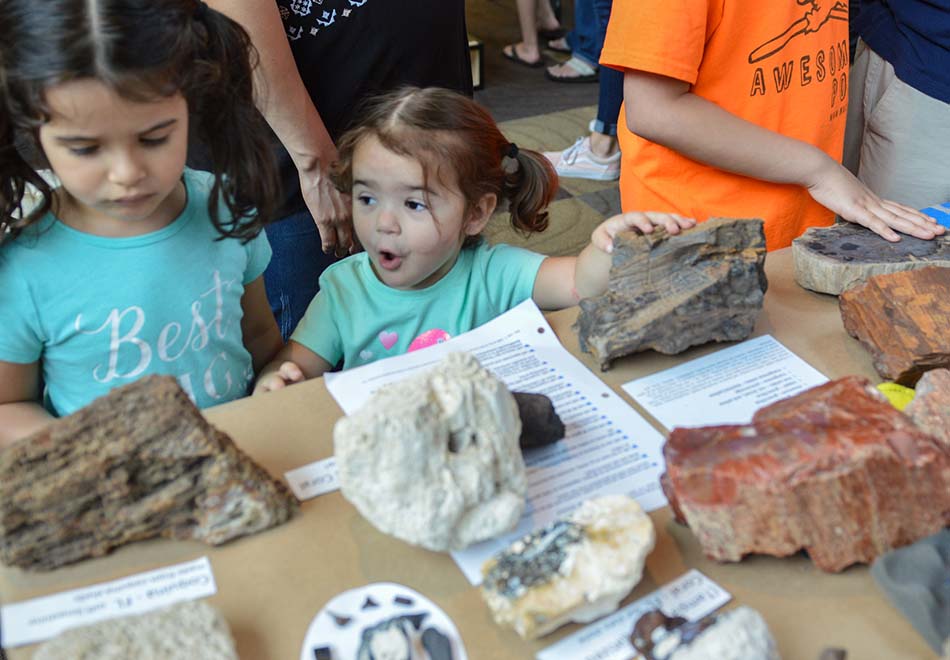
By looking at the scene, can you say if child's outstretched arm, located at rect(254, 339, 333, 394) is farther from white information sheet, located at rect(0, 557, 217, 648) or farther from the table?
white information sheet, located at rect(0, 557, 217, 648)

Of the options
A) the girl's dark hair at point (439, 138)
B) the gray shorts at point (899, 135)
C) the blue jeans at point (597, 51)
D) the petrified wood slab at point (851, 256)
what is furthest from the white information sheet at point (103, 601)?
the blue jeans at point (597, 51)

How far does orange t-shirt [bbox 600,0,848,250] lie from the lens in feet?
4.91

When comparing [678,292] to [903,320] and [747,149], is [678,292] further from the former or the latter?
[747,149]

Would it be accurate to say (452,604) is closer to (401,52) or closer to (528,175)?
(528,175)

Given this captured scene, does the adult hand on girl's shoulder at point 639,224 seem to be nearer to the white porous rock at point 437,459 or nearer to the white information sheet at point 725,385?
the white information sheet at point 725,385

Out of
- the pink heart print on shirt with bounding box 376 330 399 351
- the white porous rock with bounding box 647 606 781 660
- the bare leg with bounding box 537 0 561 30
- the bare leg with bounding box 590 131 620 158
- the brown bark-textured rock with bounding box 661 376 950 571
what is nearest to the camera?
the white porous rock with bounding box 647 606 781 660

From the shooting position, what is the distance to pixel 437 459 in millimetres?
897

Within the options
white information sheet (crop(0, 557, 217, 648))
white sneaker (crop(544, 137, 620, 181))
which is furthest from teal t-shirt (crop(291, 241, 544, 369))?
white sneaker (crop(544, 137, 620, 181))

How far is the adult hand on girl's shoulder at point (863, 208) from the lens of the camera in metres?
1.54

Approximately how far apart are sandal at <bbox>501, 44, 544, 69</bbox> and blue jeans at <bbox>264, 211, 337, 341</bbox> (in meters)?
3.43

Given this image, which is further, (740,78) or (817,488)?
(740,78)

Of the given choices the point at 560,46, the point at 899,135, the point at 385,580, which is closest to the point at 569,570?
the point at 385,580

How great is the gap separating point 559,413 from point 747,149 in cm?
73

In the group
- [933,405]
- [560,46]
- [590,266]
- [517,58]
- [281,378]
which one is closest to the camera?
[933,405]
